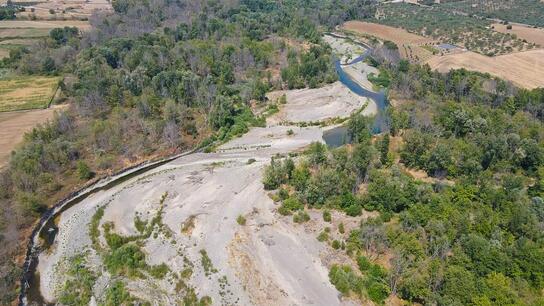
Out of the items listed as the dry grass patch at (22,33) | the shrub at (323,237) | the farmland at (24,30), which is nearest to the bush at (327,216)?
the shrub at (323,237)

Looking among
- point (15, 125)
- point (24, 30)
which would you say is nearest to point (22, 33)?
point (24, 30)

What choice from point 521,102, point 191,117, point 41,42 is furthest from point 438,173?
point 41,42

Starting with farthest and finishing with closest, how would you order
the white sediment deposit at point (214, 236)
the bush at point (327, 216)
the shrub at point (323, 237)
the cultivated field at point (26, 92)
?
the cultivated field at point (26, 92), the bush at point (327, 216), the shrub at point (323, 237), the white sediment deposit at point (214, 236)

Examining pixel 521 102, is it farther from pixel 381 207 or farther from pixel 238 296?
pixel 238 296

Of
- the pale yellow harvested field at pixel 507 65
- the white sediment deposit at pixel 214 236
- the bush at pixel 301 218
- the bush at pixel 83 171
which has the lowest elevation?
the white sediment deposit at pixel 214 236

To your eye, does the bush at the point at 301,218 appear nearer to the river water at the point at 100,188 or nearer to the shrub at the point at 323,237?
the shrub at the point at 323,237

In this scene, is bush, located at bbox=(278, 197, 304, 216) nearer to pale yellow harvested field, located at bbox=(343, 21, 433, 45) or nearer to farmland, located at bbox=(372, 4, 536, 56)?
farmland, located at bbox=(372, 4, 536, 56)

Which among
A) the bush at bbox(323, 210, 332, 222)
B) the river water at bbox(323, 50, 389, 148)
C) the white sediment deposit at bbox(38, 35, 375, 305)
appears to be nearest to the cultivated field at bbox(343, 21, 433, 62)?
the river water at bbox(323, 50, 389, 148)
